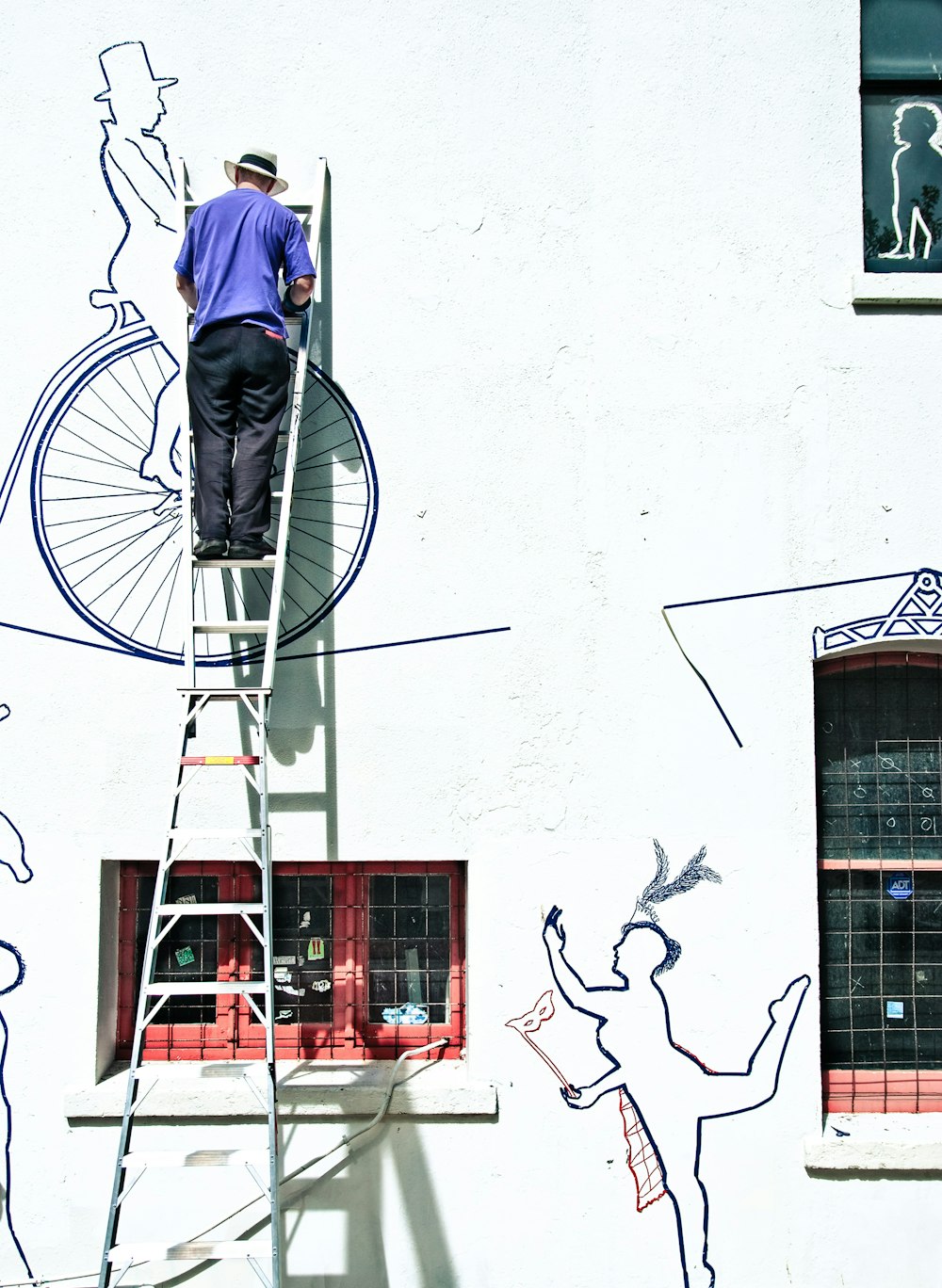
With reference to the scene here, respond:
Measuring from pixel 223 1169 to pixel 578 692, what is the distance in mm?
2584

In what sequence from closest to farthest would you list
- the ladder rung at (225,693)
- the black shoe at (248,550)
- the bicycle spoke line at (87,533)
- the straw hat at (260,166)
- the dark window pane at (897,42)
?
the ladder rung at (225,693)
the black shoe at (248,550)
the straw hat at (260,166)
the bicycle spoke line at (87,533)
the dark window pane at (897,42)

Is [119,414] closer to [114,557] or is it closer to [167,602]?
[114,557]

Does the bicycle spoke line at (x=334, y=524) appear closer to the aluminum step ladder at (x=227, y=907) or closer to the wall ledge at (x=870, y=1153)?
the aluminum step ladder at (x=227, y=907)

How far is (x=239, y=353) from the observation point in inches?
189

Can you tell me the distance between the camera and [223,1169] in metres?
4.96

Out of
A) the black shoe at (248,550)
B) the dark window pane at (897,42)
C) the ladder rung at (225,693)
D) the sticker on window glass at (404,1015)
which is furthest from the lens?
the dark window pane at (897,42)

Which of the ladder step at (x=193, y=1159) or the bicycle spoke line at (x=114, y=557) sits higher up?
the bicycle spoke line at (x=114, y=557)

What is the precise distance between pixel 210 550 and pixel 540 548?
4.78 feet

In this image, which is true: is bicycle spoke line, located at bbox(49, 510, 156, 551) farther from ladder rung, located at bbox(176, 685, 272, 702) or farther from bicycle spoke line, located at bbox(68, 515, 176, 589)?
ladder rung, located at bbox(176, 685, 272, 702)

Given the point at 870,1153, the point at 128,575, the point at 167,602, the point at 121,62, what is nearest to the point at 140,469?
the point at 128,575

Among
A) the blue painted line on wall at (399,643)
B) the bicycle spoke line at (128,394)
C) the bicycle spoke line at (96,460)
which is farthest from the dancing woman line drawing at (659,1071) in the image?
the bicycle spoke line at (128,394)

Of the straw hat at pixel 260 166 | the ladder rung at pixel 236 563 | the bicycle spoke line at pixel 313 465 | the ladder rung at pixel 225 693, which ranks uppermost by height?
the straw hat at pixel 260 166

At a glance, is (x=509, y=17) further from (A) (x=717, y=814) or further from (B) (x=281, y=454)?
(A) (x=717, y=814)

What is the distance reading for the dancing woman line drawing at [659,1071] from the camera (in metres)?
4.98
